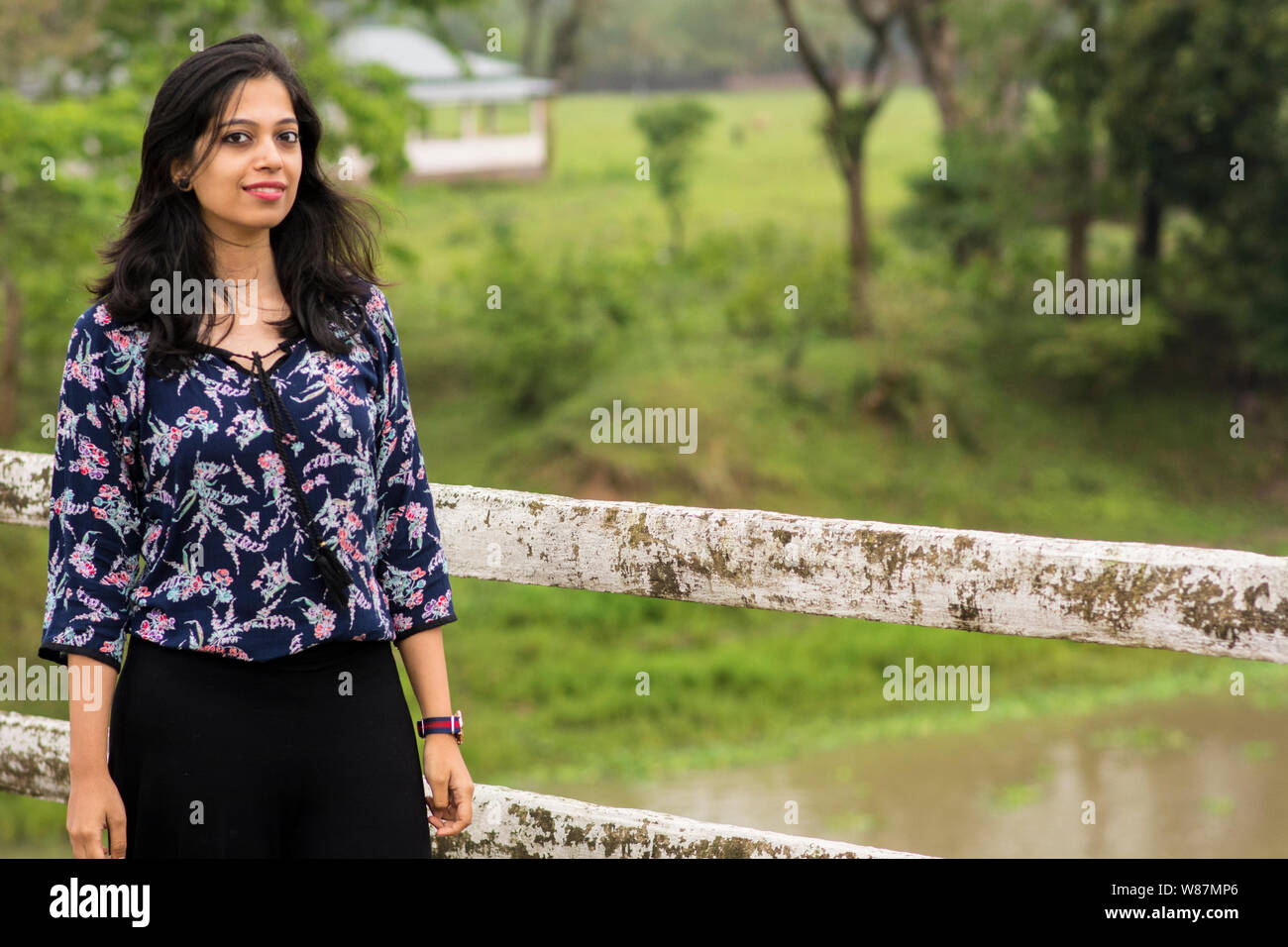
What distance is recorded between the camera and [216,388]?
6.75 ft

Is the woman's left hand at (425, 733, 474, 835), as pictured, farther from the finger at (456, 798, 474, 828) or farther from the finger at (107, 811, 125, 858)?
the finger at (107, 811, 125, 858)

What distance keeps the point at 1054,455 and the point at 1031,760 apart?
7.17 metres

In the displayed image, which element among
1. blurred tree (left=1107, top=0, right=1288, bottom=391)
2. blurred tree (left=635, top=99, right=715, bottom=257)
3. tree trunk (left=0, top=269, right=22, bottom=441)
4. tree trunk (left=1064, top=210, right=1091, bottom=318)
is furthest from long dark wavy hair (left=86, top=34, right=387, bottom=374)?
blurred tree (left=635, top=99, right=715, bottom=257)

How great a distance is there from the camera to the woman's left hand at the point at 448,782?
2217mm

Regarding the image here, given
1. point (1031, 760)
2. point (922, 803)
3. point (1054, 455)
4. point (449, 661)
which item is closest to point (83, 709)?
point (922, 803)

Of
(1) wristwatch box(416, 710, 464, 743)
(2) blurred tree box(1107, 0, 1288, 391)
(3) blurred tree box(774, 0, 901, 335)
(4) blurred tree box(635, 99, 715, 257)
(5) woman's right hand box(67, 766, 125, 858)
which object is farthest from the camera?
(4) blurred tree box(635, 99, 715, 257)

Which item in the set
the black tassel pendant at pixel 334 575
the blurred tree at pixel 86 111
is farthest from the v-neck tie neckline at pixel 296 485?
the blurred tree at pixel 86 111

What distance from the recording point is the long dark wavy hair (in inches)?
81.5

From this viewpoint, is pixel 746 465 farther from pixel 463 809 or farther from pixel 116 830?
pixel 116 830

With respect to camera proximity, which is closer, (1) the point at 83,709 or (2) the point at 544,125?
(1) the point at 83,709

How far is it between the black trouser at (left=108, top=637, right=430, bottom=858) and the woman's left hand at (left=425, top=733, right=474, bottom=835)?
10cm

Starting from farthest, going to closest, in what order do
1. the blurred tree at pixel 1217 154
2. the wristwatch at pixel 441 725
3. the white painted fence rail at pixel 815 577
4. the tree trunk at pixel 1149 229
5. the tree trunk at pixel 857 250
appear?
1. the tree trunk at pixel 857 250
2. the tree trunk at pixel 1149 229
3. the blurred tree at pixel 1217 154
4. the wristwatch at pixel 441 725
5. the white painted fence rail at pixel 815 577

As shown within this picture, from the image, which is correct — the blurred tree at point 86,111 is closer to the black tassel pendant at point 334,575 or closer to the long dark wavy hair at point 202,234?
the long dark wavy hair at point 202,234
